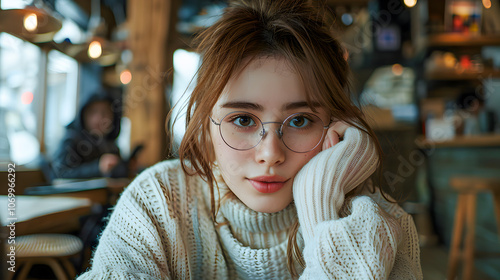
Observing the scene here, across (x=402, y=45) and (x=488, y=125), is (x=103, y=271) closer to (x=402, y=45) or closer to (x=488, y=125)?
(x=488, y=125)

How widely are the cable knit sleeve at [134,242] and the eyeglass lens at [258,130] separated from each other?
219 millimetres

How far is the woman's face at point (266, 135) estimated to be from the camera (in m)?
0.64

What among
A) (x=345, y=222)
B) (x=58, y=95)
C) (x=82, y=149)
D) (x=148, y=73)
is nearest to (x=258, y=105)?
(x=345, y=222)

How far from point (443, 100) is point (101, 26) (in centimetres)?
368

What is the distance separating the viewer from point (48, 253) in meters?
1.65

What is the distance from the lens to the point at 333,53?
73cm

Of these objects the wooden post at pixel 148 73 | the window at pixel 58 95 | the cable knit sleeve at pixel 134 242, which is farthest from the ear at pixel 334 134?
the window at pixel 58 95

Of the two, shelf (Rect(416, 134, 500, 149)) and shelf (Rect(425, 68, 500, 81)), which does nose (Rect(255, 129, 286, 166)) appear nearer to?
shelf (Rect(416, 134, 500, 149))

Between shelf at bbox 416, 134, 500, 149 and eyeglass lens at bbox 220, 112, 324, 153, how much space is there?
2.85 meters

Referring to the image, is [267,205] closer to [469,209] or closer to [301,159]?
[301,159]

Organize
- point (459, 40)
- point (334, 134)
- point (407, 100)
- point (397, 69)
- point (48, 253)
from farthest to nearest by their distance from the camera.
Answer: point (397, 69) → point (407, 100) → point (459, 40) → point (48, 253) → point (334, 134)

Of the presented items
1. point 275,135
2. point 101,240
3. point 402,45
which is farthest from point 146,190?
point 402,45

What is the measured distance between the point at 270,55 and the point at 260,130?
0.15m

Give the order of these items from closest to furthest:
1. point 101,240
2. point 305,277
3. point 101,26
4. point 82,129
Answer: point 305,277, point 101,240, point 82,129, point 101,26
